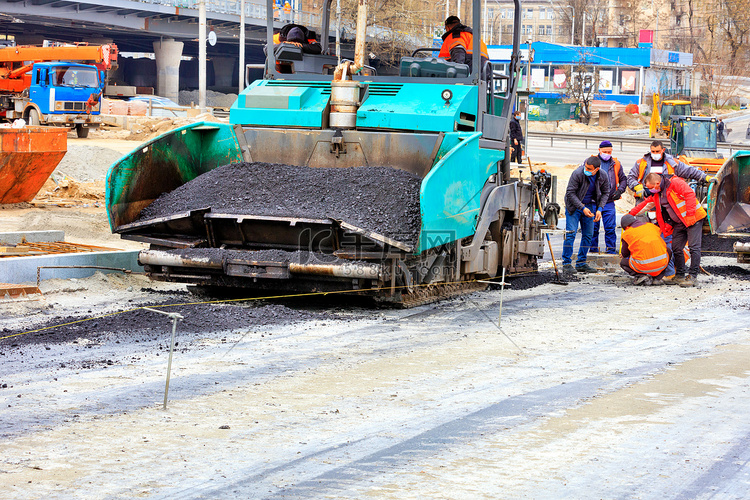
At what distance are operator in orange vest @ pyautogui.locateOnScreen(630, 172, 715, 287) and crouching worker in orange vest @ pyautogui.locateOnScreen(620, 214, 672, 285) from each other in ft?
0.64

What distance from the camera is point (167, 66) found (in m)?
57.1

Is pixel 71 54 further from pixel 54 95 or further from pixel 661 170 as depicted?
pixel 661 170

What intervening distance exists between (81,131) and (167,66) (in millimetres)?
29984

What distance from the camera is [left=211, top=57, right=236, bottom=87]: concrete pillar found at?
240 feet

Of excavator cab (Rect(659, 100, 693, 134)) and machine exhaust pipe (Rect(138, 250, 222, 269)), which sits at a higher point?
excavator cab (Rect(659, 100, 693, 134))

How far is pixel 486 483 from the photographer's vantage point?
3922mm

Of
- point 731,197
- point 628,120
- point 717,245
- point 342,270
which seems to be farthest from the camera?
point 628,120

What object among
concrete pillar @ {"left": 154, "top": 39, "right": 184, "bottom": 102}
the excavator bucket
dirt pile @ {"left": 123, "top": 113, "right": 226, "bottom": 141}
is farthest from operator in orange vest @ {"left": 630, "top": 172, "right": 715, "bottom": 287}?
concrete pillar @ {"left": 154, "top": 39, "right": 184, "bottom": 102}

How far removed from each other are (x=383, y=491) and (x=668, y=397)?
7.49 ft

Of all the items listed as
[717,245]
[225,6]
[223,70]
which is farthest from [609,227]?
[223,70]

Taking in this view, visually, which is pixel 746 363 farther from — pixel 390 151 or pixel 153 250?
pixel 153 250

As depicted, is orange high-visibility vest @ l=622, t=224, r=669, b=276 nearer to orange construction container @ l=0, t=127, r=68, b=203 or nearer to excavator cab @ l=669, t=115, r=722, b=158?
orange construction container @ l=0, t=127, r=68, b=203

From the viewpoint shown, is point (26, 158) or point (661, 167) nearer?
point (661, 167)

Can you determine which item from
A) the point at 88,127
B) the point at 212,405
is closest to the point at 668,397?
the point at 212,405
